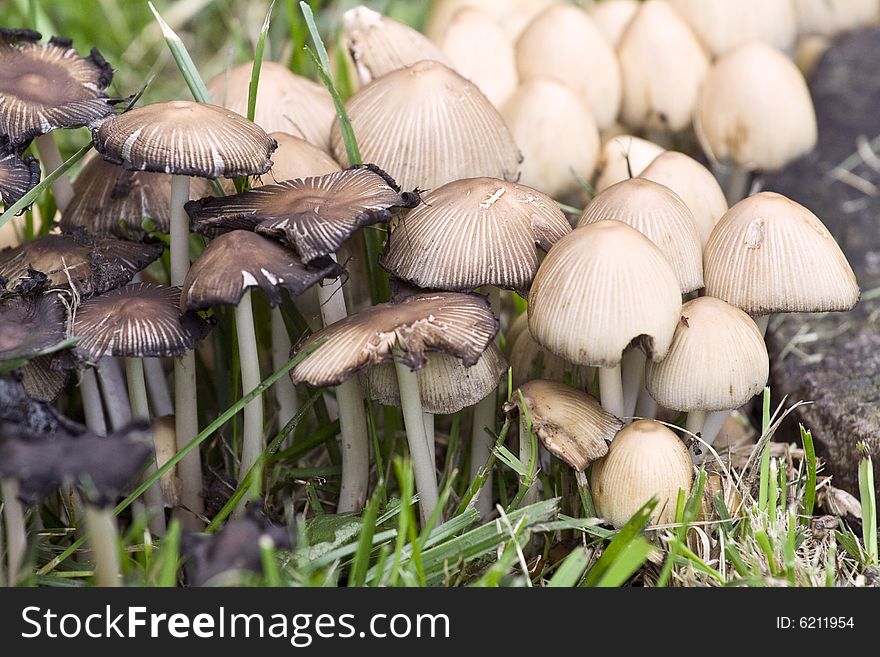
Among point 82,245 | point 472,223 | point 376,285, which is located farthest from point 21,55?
point 472,223

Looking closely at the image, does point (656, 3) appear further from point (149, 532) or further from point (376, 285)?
point (149, 532)

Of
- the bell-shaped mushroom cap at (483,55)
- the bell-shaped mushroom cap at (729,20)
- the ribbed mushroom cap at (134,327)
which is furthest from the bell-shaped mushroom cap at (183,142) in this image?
the bell-shaped mushroom cap at (729,20)

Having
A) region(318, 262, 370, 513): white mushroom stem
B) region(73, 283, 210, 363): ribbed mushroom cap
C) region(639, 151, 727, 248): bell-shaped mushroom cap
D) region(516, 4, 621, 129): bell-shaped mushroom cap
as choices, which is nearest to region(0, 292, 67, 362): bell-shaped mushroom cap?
region(73, 283, 210, 363): ribbed mushroom cap

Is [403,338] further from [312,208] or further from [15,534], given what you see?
[15,534]

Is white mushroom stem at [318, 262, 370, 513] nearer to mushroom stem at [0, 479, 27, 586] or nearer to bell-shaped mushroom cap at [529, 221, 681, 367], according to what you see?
bell-shaped mushroom cap at [529, 221, 681, 367]

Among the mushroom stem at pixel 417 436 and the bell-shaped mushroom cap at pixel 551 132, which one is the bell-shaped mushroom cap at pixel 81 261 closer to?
the mushroom stem at pixel 417 436

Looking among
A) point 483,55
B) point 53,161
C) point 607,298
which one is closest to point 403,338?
point 607,298

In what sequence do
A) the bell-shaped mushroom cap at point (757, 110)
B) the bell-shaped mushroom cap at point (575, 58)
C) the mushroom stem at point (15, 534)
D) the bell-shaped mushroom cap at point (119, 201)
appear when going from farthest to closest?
1. the bell-shaped mushroom cap at point (575, 58)
2. the bell-shaped mushroom cap at point (757, 110)
3. the bell-shaped mushroom cap at point (119, 201)
4. the mushroom stem at point (15, 534)
